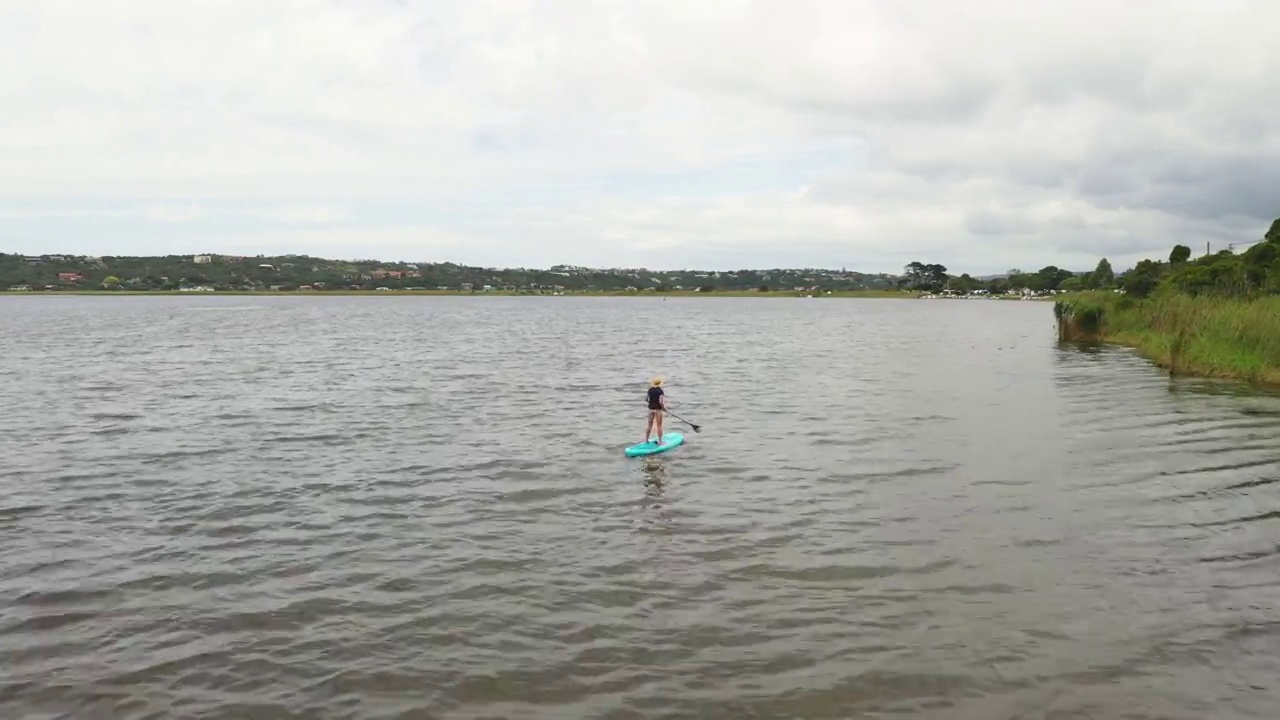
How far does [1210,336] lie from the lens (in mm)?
39000

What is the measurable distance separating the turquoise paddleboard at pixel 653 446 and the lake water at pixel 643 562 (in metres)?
0.37

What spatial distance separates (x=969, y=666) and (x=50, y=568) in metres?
14.0

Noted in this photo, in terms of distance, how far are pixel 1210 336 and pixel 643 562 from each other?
35178 mm

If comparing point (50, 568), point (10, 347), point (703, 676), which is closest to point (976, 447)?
point (703, 676)

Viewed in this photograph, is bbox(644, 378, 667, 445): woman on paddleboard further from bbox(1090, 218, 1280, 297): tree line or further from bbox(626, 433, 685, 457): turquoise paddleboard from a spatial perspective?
A: bbox(1090, 218, 1280, 297): tree line

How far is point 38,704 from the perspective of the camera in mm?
9922

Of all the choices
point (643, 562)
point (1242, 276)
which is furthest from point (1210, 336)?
point (643, 562)

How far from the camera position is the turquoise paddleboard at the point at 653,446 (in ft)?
76.1

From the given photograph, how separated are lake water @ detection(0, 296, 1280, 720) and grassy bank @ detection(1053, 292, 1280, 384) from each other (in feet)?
15.8

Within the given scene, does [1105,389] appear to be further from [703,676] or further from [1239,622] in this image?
[703,676]

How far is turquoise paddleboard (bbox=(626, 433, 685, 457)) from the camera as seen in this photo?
23203mm

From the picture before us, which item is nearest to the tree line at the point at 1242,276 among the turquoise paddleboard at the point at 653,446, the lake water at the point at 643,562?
the lake water at the point at 643,562

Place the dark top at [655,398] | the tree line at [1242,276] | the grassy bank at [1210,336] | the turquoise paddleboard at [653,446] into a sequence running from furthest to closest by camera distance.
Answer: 1. the tree line at [1242,276]
2. the grassy bank at [1210,336]
3. the dark top at [655,398]
4. the turquoise paddleboard at [653,446]

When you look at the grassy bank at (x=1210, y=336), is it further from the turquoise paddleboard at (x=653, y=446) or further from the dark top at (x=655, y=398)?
the dark top at (x=655, y=398)
